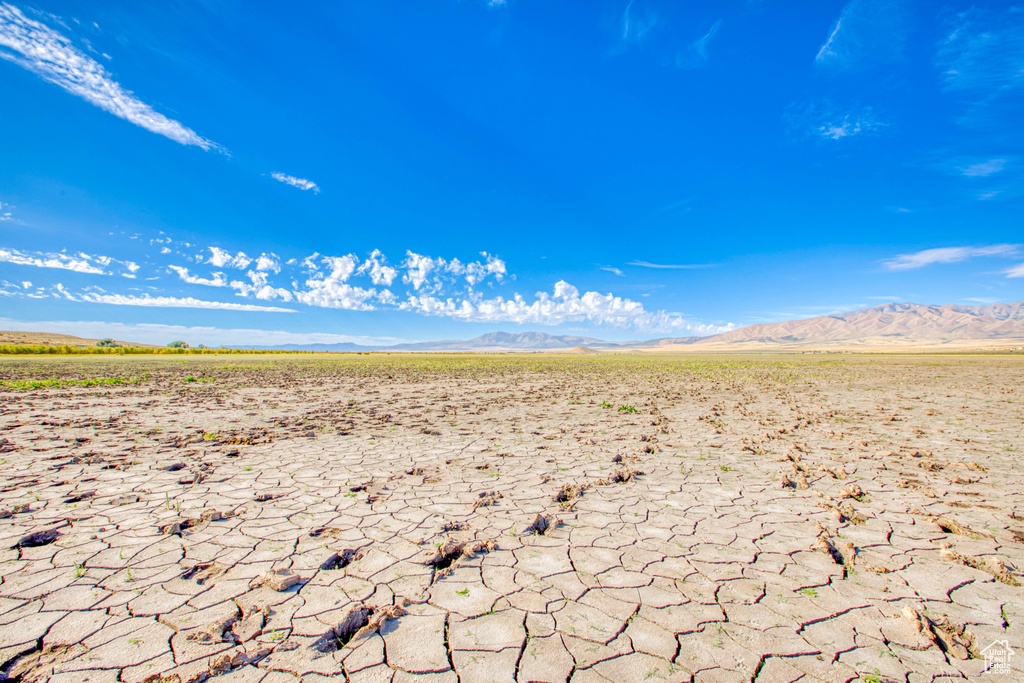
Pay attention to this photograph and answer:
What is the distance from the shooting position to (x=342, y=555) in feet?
11.2

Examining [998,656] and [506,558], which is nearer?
[998,656]

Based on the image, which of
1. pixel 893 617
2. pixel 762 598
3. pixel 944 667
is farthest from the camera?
pixel 762 598

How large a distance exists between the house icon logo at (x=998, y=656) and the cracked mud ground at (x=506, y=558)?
1.5 inches

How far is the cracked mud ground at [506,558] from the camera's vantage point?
2328mm

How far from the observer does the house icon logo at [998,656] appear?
2.31 m

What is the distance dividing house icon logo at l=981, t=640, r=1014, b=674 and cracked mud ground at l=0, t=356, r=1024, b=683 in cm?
4

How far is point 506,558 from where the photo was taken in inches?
135

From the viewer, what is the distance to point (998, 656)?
2424mm

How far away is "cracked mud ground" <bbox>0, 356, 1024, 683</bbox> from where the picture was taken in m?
2.33

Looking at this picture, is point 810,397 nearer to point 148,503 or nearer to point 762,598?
point 762,598

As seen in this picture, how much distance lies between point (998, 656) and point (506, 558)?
3045 millimetres

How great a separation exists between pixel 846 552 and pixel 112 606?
5.51m

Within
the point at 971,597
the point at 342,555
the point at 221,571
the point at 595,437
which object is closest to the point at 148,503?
the point at 221,571

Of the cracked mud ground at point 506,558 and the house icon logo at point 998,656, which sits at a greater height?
the cracked mud ground at point 506,558
